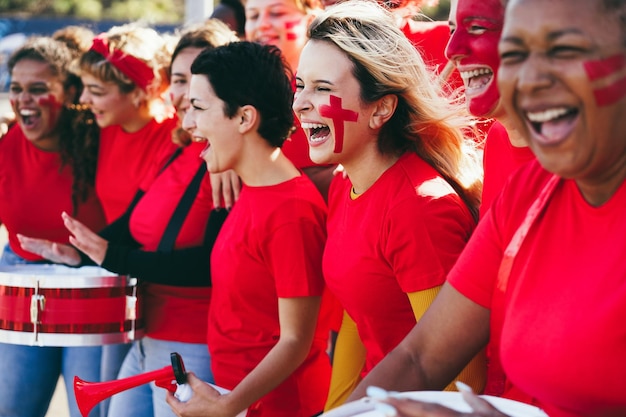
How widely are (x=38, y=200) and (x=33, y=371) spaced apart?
88 centimetres

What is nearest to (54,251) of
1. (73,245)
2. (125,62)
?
(73,245)

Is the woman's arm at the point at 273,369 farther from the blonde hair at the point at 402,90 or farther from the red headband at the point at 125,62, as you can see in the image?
the red headband at the point at 125,62

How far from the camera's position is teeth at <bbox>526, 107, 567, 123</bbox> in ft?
5.22

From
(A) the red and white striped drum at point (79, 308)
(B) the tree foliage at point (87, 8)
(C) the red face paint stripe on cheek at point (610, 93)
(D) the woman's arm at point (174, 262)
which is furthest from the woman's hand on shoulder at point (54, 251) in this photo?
(B) the tree foliage at point (87, 8)

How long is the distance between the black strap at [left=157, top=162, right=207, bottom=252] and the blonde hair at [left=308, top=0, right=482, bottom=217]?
100 centimetres

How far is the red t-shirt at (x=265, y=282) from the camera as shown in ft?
10.1

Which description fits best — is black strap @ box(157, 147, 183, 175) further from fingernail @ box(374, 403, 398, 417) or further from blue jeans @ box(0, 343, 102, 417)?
fingernail @ box(374, 403, 398, 417)

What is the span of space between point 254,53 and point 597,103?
79.1 inches

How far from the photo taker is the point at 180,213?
12.1 ft

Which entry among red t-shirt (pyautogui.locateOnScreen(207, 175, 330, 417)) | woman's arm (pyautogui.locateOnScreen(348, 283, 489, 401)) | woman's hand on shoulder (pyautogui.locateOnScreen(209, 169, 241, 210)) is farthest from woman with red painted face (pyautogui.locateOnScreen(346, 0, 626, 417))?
woman's hand on shoulder (pyautogui.locateOnScreen(209, 169, 241, 210))

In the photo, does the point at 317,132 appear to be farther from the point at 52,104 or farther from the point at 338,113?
the point at 52,104

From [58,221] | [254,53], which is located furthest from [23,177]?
[254,53]

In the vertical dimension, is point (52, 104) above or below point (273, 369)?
above

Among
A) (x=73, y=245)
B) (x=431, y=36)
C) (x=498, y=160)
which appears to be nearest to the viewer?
(x=498, y=160)
